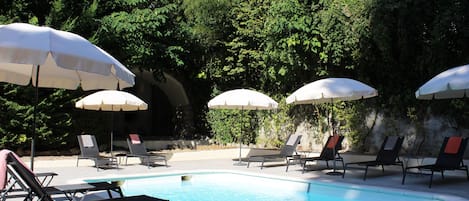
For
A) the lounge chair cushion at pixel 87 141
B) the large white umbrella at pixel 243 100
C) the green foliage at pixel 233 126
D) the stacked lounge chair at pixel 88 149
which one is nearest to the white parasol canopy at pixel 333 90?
the large white umbrella at pixel 243 100

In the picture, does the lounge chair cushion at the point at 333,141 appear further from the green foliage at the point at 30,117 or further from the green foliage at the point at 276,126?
the green foliage at the point at 30,117

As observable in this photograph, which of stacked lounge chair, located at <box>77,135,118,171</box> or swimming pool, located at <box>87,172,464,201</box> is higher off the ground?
stacked lounge chair, located at <box>77,135,118,171</box>

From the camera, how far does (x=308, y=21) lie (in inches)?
545

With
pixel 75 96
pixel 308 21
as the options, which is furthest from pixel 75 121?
pixel 308 21

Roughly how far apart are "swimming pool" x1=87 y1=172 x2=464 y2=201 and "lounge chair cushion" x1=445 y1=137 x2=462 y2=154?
1.81m

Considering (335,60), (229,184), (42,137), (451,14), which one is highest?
(451,14)

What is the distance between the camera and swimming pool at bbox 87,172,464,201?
8.41 meters

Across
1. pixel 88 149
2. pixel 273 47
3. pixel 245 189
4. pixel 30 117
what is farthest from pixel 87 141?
pixel 273 47

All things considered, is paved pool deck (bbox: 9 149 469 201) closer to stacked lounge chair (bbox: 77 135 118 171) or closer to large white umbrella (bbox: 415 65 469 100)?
stacked lounge chair (bbox: 77 135 118 171)

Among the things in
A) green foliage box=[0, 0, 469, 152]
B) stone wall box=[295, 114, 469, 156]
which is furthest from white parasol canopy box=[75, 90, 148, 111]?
stone wall box=[295, 114, 469, 156]

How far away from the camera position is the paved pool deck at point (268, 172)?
27.8ft

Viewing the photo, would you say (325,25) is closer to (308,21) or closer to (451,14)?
(308,21)

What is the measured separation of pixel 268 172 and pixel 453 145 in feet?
13.1

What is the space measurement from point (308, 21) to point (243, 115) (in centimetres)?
454
